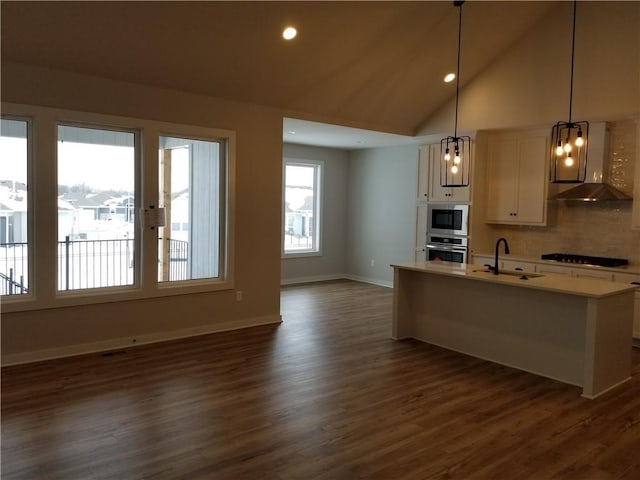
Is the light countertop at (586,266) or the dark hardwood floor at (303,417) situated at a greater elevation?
the light countertop at (586,266)

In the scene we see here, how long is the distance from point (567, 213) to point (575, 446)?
13.4 ft

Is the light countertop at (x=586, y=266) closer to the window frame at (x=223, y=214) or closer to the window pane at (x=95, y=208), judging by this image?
the window frame at (x=223, y=214)

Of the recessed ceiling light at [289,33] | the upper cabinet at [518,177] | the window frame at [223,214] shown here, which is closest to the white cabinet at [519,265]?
the upper cabinet at [518,177]

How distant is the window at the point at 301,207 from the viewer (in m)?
9.21

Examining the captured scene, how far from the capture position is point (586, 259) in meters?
6.02

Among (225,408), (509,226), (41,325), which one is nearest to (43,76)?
(41,325)

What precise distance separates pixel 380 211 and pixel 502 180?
2.74 m

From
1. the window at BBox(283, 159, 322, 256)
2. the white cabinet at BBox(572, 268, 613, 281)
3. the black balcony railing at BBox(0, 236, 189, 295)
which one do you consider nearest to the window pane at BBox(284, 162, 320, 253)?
the window at BBox(283, 159, 322, 256)

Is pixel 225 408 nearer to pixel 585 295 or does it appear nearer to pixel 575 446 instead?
pixel 575 446

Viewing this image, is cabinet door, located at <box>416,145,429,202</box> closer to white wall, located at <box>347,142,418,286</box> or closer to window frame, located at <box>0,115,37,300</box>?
white wall, located at <box>347,142,418,286</box>

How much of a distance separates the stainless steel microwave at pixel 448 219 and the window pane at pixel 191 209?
3.41m

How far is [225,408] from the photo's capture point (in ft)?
11.9

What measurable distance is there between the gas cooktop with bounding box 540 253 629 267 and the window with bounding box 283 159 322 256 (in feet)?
14.0

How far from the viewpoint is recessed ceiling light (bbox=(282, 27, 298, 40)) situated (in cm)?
475
